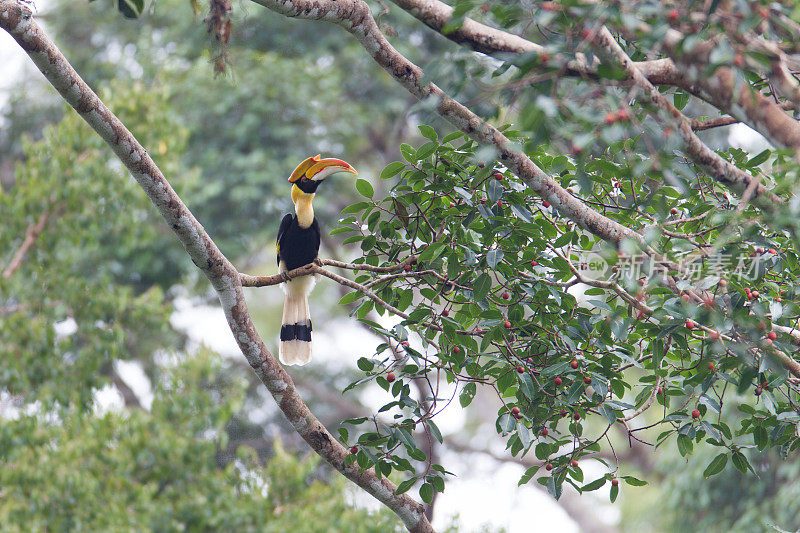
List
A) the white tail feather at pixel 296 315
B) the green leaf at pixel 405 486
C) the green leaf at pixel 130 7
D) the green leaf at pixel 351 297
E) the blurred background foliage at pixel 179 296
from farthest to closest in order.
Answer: the blurred background foliage at pixel 179 296 → the white tail feather at pixel 296 315 → the green leaf at pixel 351 297 → the green leaf at pixel 405 486 → the green leaf at pixel 130 7

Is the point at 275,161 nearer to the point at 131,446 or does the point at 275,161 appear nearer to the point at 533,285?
the point at 131,446

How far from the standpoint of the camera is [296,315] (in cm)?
397

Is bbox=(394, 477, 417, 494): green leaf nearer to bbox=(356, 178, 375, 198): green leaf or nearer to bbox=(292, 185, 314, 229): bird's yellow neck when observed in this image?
bbox=(356, 178, 375, 198): green leaf

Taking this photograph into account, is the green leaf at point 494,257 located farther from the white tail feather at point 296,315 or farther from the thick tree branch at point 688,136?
the white tail feather at point 296,315

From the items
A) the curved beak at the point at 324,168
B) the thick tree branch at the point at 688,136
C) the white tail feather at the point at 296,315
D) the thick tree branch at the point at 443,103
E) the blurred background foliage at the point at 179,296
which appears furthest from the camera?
the blurred background foliage at the point at 179,296

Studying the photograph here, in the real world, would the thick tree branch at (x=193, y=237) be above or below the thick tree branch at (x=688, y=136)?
above

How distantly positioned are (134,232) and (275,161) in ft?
6.44

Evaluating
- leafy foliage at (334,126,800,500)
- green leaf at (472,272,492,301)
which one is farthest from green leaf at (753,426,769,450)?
green leaf at (472,272,492,301)

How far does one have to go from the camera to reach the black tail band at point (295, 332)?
3926 mm

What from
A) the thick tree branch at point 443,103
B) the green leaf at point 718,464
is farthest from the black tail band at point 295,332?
the green leaf at point 718,464

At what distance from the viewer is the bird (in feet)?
12.8

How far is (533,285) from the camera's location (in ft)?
8.13

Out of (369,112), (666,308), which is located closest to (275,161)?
(369,112)

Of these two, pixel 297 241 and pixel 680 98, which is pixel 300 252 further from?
pixel 680 98
